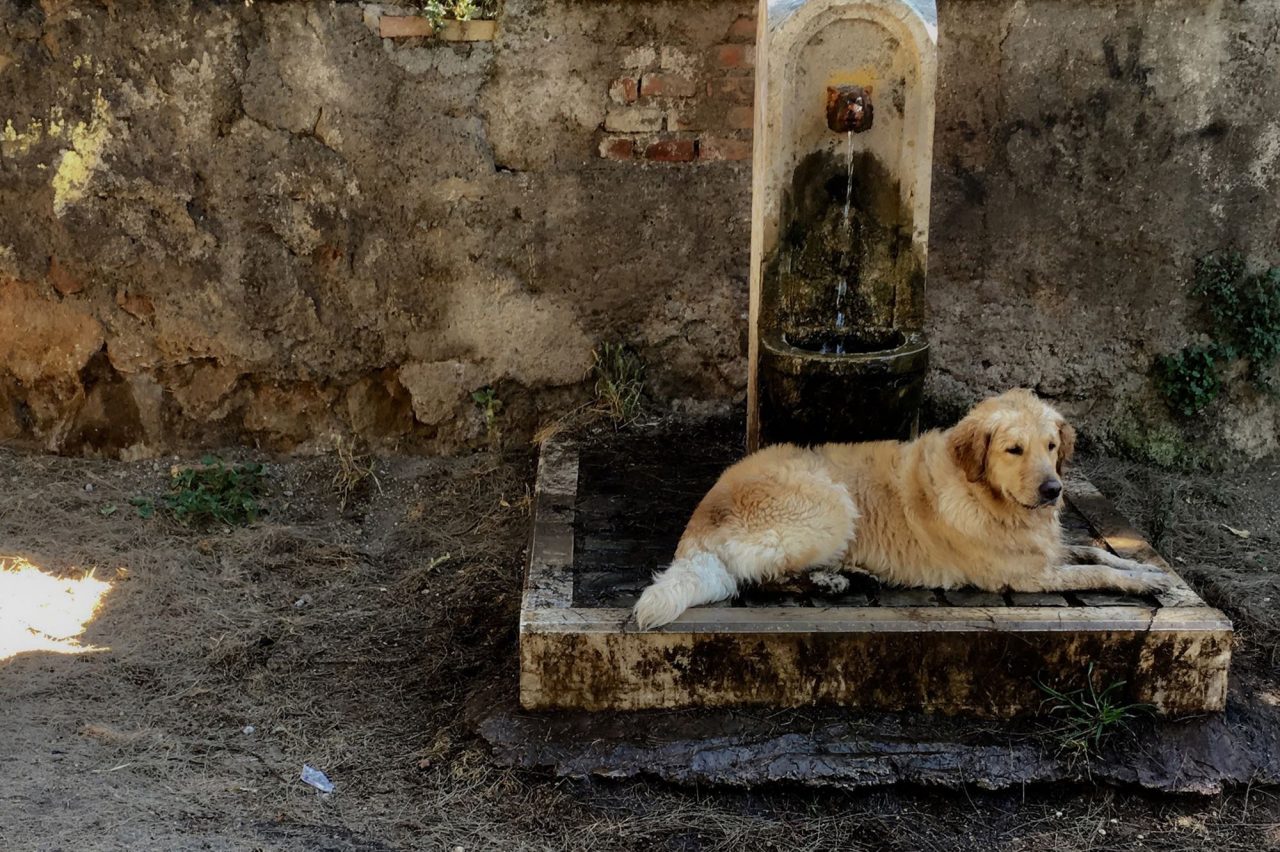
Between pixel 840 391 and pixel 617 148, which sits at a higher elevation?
pixel 617 148

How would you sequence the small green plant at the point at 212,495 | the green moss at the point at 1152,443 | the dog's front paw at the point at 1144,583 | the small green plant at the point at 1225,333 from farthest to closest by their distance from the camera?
the green moss at the point at 1152,443 < the small green plant at the point at 1225,333 < the small green plant at the point at 212,495 < the dog's front paw at the point at 1144,583

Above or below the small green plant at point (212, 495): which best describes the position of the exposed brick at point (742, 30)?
above

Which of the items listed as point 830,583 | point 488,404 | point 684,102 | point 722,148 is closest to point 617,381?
point 488,404

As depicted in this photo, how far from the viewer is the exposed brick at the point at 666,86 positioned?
630cm

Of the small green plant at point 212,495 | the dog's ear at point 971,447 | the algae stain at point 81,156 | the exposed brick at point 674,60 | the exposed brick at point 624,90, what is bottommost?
the small green plant at point 212,495

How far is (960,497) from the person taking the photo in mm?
4637

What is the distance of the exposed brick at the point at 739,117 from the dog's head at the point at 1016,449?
96.3 inches

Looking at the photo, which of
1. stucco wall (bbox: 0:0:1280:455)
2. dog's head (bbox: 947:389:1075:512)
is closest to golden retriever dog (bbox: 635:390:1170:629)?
dog's head (bbox: 947:389:1075:512)

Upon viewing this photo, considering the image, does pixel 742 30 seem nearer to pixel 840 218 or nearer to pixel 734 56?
pixel 734 56

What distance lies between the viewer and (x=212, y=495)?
6348 mm

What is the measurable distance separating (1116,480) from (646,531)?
2869 millimetres

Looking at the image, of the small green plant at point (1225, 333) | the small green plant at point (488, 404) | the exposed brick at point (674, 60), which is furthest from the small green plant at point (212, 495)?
the small green plant at point (1225, 333)

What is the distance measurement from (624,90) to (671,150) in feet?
1.32

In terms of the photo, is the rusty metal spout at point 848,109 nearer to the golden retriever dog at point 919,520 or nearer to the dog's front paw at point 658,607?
the golden retriever dog at point 919,520
